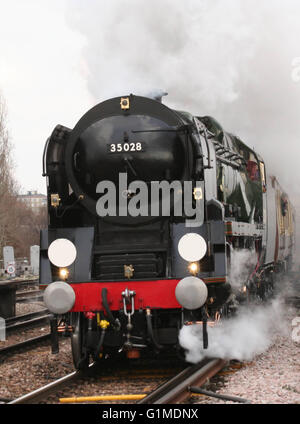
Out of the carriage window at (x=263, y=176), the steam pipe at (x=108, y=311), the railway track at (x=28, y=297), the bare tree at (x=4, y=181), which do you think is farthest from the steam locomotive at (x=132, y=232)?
the bare tree at (x=4, y=181)

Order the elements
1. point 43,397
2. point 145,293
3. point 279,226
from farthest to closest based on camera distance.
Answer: point 279,226, point 145,293, point 43,397

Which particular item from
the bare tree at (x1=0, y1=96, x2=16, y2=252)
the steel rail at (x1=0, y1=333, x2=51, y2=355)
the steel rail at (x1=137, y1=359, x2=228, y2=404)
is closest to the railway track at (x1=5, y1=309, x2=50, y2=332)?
the steel rail at (x1=0, y1=333, x2=51, y2=355)

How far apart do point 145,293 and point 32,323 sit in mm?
5471

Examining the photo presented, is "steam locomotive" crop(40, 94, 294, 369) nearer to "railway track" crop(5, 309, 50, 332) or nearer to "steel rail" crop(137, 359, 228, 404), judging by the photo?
"steel rail" crop(137, 359, 228, 404)

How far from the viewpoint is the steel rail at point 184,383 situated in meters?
4.69

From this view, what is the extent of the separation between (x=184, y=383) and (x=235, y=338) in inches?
73.4

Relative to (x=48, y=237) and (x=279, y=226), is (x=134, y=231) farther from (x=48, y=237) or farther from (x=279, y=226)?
(x=279, y=226)

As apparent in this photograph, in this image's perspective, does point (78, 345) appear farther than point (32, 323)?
No

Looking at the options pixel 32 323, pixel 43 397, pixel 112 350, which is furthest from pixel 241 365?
pixel 32 323

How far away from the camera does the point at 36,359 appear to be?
717 centimetres

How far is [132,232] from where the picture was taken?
6.35 metres

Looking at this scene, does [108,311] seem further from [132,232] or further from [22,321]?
[22,321]

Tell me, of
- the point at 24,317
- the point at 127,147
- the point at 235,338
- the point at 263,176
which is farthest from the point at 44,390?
the point at 24,317

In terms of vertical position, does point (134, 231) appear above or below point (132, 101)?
below
